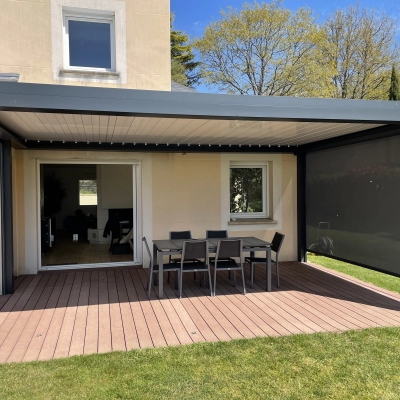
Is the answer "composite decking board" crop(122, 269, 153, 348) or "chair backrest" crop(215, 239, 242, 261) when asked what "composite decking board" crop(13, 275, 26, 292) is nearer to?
"composite decking board" crop(122, 269, 153, 348)

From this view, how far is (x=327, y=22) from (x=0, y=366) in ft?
72.0

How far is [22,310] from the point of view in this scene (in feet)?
15.4

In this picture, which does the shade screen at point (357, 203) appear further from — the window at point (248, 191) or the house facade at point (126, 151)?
the window at point (248, 191)

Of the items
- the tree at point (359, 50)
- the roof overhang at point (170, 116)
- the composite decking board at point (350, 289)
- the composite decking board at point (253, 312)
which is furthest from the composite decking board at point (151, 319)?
the tree at point (359, 50)

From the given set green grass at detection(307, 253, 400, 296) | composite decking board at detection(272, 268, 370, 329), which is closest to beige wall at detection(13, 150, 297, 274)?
green grass at detection(307, 253, 400, 296)

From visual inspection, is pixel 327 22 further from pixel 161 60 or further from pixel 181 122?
pixel 181 122

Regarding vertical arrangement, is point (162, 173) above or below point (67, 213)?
above

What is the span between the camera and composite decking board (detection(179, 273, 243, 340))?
3889 millimetres

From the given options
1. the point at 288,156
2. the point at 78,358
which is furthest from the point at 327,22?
the point at 78,358

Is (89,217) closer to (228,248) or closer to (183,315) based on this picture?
(228,248)

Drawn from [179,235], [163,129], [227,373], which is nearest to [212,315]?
[227,373]

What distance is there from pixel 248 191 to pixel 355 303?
11.9 ft

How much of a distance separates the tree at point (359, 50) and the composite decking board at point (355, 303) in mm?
16035

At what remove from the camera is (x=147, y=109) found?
3.88 m
